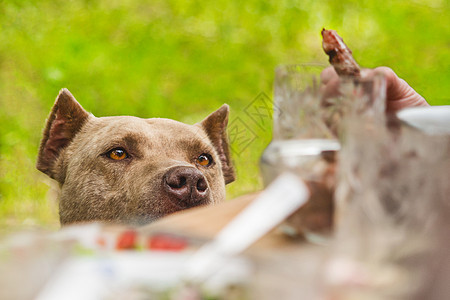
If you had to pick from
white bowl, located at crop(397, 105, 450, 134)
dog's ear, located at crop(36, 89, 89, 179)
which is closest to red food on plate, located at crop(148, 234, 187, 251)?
white bowl, located at crop(397, 105, 450, 134)

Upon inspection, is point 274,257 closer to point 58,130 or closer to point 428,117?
point 428,117

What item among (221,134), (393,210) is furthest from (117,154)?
(393,210)

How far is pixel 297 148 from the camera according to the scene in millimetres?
718

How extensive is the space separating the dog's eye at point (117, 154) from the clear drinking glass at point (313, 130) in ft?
3.20

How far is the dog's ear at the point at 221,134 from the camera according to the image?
205 cm

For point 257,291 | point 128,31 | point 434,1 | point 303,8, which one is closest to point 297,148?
point 257,291

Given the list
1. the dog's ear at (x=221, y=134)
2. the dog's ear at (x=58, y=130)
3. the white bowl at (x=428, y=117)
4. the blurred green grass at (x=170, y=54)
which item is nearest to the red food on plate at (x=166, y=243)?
the white bowl at (x=428, y=117)

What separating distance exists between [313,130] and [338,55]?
0.21 metres

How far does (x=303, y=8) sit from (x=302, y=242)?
3619 millimetres

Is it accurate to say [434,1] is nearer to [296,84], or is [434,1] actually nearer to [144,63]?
[144,63]

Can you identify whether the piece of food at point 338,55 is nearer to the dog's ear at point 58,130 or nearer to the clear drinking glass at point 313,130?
the clear drinking glass at point 313,130

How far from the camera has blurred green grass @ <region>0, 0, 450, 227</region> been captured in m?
3.40

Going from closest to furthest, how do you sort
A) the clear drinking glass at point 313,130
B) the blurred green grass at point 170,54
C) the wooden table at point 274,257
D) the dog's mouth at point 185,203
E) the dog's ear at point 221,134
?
1. the wooden table at point 274,257
2. the clear drinking glass at point 313,130
3. the dog's mouth at point 185,203
4. the dog's ear at point 221,134
5. the blurred green grass at point 170,54

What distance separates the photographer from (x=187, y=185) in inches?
57.2
